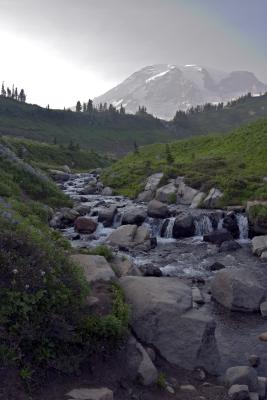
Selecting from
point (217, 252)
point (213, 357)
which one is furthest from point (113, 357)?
point (217, 252)

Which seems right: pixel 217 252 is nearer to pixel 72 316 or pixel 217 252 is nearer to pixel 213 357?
pixel 213 357

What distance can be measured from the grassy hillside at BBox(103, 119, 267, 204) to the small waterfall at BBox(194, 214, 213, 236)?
23.1ft

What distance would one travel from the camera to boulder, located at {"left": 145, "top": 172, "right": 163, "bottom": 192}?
53312 mm

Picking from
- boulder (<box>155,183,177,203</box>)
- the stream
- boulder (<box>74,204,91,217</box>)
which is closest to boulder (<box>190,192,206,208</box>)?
the stream

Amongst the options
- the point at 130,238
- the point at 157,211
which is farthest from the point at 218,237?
the point at 157,211

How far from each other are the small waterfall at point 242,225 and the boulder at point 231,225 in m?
0.27

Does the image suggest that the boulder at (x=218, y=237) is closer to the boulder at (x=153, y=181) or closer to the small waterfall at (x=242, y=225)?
the small waterfall at (x=242, y=225)

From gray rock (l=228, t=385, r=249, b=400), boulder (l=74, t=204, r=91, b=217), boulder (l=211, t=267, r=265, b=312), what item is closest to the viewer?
gray rock (l=228, t=385, r=249, b=400)

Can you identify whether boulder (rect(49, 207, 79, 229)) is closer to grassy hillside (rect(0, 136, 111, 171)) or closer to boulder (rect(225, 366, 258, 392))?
boulder (rect(225, 366, 258, 392))

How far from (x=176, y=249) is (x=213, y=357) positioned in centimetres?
1751

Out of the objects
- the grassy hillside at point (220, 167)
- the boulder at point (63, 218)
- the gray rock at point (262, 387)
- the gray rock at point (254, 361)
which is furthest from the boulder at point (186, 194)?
the gray rock at point (262, 387)

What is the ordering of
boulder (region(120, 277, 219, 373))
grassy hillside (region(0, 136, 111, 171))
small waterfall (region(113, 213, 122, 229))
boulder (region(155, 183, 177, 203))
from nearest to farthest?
boulder (region(120, 277, 219, 373))
small waterfall (region(113, 213, 122, 229))
boulder (region(155, 183, 177, 203))
grassy hillside (region(0, 136, 111, 171))

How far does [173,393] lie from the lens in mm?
11211

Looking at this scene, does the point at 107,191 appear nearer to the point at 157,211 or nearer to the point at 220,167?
the point at 220,167
